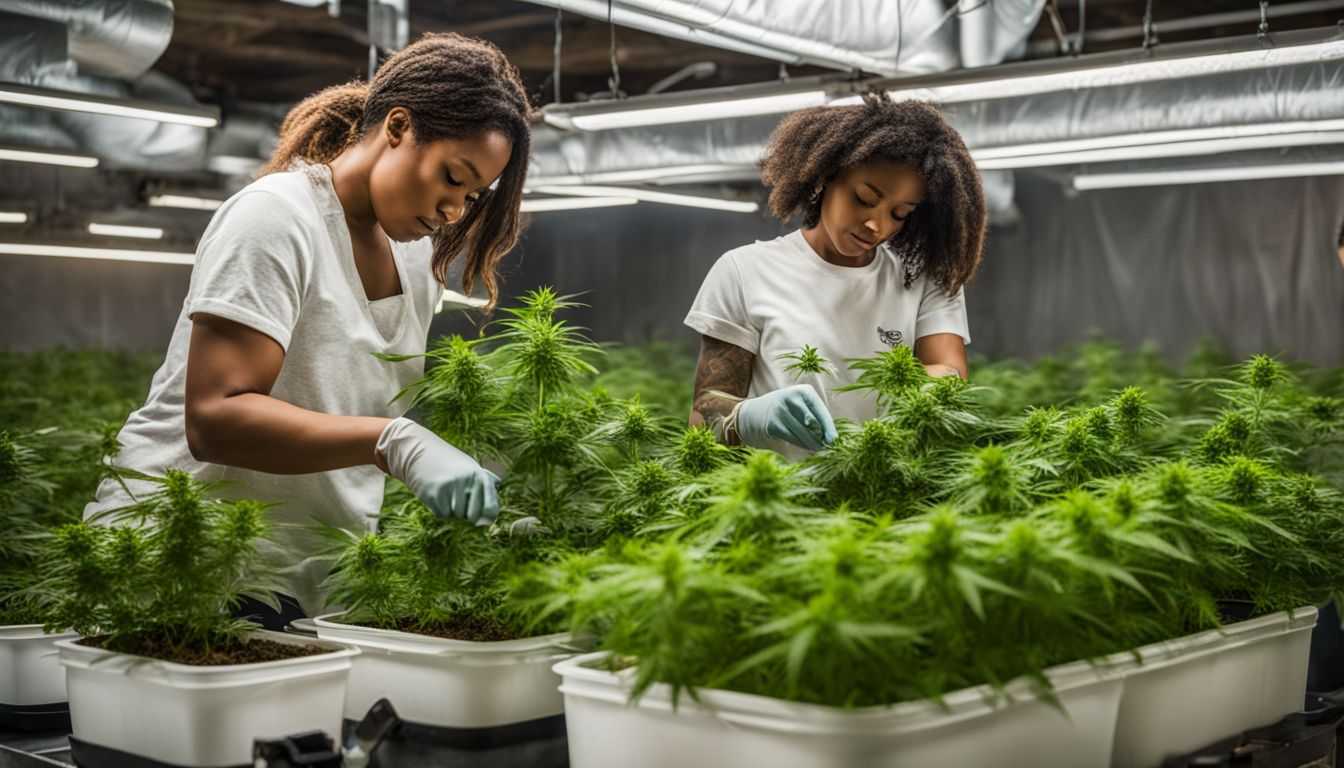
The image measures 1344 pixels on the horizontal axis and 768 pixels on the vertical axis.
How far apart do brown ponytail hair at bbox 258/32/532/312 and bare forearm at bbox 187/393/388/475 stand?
15.1 inches

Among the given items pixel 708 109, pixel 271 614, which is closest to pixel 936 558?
pixel 271 614

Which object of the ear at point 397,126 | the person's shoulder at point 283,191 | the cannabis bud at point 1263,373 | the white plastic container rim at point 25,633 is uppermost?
the ear at point 397,126

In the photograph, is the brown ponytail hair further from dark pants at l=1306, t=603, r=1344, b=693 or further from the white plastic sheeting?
the white plastic sheeting

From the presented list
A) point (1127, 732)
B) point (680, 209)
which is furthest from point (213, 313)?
point (680, 209)

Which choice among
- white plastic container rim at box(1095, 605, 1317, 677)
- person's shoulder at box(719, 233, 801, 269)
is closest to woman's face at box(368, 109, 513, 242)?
person's shoulder at box(719, 233, 801, 269)

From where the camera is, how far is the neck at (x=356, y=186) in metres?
1.62

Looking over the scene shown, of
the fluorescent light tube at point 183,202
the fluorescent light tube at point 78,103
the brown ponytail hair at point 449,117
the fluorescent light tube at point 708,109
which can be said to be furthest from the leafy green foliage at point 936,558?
the fluorescent light tube at point 183,202

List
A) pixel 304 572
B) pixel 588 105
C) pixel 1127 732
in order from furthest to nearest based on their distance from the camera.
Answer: pixel 588 105, pixel 304 572, pixel 1127 732

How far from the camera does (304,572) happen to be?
1644mm

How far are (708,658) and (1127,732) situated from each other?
1.72 ft

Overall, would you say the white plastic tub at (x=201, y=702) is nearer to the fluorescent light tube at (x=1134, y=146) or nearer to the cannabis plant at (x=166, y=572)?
the cannabis plant at (x=166, y=572)

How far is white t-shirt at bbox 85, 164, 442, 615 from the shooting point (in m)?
1.42

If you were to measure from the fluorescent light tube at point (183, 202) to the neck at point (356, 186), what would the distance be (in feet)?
16.9

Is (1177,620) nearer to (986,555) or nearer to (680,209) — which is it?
(986,555)
